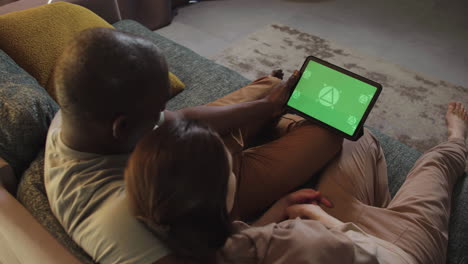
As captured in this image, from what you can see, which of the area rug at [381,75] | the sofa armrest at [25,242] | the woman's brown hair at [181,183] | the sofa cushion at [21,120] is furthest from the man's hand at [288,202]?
the area rug at [381,75]

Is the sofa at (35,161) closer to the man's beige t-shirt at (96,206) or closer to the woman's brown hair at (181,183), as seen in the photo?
the man's beige t-shirt at (96,206)

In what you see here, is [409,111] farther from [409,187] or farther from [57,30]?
[57,30]

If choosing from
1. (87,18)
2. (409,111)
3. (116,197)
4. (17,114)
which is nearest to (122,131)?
(116,197)

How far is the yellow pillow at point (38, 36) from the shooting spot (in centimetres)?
119

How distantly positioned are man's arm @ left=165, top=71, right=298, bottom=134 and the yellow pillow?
492 millimetres

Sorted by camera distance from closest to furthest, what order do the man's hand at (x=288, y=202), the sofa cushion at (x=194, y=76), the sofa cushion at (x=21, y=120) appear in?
the sofa cushion at (x=21, y=120), the man's hand at (x=288, y=202), the sofa cushion at (x=194, y=76)

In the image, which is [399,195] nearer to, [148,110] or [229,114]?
[229,114]

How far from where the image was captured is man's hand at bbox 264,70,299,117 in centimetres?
122

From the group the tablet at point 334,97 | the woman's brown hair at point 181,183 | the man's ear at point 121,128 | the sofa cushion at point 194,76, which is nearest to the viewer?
the woman's brown hair at point 181,183

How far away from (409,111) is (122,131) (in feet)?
5.67

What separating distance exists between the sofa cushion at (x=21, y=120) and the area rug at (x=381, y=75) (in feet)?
4.58

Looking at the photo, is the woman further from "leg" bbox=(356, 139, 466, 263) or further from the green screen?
the green screen

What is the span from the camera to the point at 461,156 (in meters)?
1.23

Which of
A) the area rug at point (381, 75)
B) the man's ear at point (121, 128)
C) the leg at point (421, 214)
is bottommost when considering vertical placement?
the area rug at point (381, 75)
